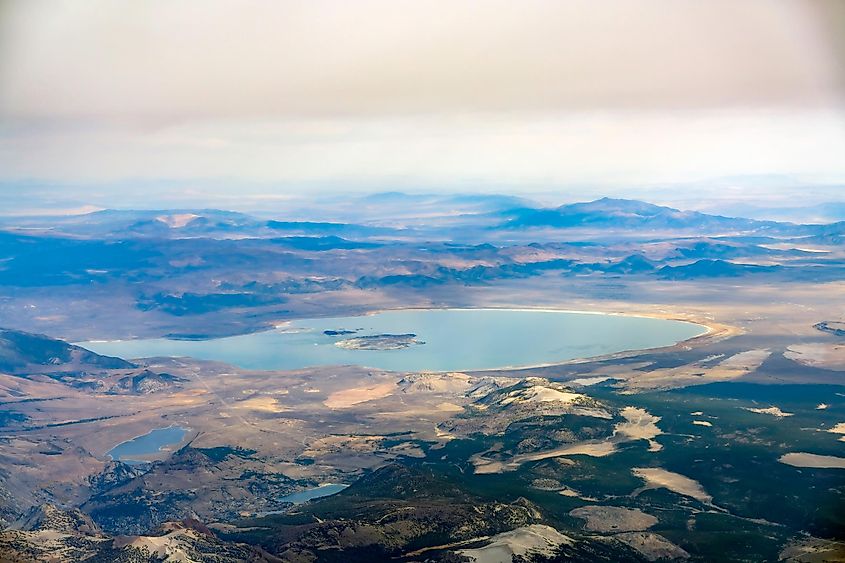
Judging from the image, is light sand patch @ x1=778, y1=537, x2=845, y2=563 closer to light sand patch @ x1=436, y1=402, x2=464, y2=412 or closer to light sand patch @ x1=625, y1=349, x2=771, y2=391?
light sand patch @ x1=436, y1=402, x2=464, y2=412

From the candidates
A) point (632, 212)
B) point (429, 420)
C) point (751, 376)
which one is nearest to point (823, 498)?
point (429, 420)

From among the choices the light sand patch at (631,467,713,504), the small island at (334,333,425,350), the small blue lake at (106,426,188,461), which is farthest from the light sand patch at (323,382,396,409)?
the light sand patch at (631,467,713,504)

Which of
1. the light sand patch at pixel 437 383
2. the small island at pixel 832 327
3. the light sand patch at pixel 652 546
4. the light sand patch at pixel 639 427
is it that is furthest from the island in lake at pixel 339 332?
the light sand patch at pixel 652 546

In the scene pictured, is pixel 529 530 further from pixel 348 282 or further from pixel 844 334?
pixel 348 282

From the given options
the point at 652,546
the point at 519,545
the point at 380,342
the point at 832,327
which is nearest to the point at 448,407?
the point at 380,342

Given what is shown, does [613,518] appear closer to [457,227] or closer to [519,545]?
[519,545]

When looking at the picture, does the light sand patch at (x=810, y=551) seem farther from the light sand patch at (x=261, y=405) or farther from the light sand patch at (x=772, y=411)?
the light sand patch at (x=261, y=405)

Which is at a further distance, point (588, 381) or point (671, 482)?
point (588, 381)
